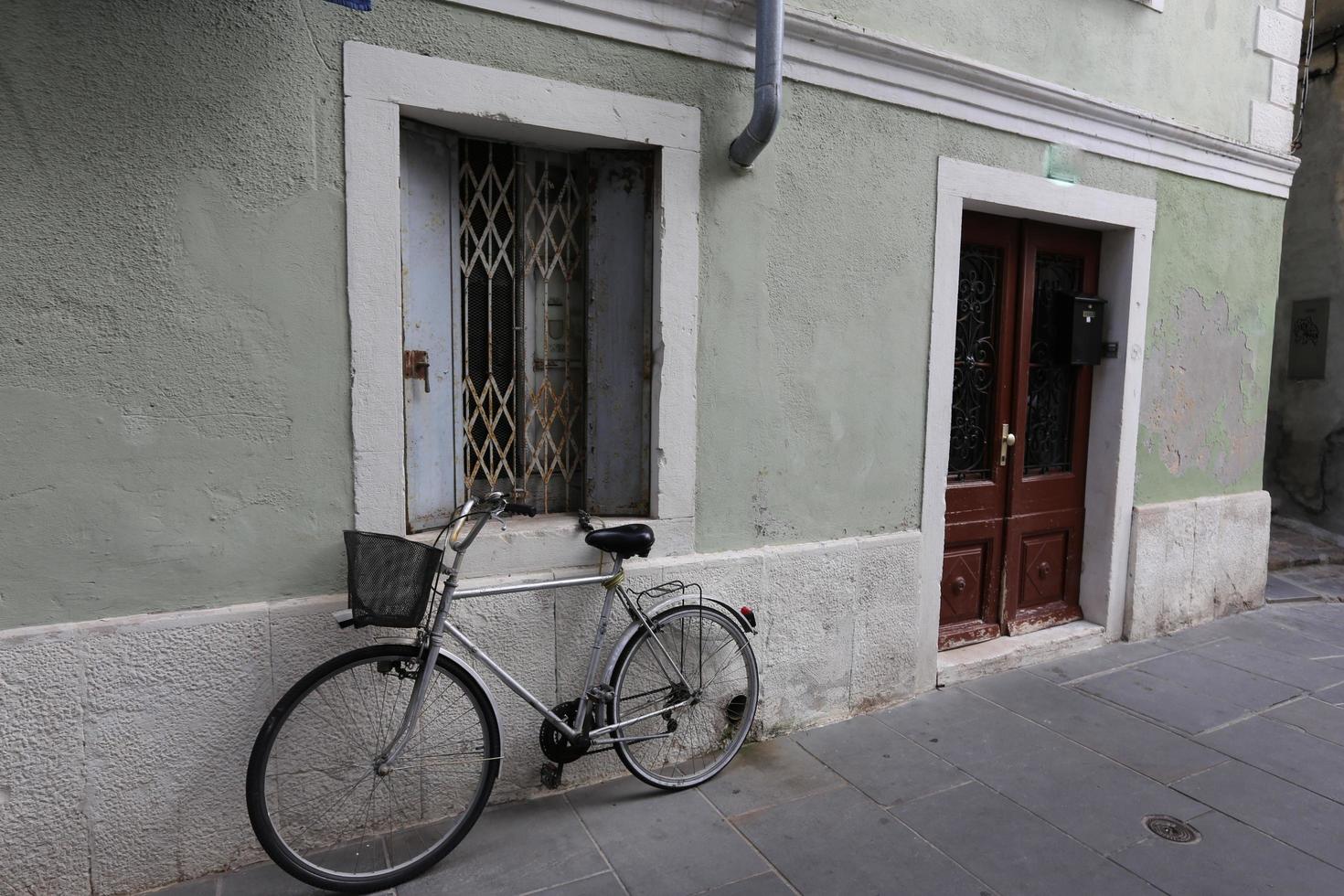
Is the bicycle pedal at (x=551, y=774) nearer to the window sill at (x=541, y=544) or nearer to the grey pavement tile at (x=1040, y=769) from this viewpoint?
the window sill at (x=541, y=544)

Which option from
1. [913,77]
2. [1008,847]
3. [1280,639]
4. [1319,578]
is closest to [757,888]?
[1008,847]

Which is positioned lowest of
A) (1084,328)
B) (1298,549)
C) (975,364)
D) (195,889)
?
(195,889)

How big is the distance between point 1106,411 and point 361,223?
4.50 meters

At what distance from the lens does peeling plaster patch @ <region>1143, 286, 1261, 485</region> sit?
5.11 meters

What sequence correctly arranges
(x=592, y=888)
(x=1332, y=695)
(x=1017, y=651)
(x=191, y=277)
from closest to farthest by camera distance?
(x=191, y=277)
(x=592, y=888)
(x=1332, y=695)
(x=1017, y=651)

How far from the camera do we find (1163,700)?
423 cm

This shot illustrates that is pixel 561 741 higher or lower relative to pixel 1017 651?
higher

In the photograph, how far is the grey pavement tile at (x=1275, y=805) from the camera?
9.82ft

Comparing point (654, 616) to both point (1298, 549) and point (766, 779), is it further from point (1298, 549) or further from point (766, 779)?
point (1298, 549)

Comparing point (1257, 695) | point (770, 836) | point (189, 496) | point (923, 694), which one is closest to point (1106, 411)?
point (1257, 695)

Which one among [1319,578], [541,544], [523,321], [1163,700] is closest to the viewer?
[541,544]

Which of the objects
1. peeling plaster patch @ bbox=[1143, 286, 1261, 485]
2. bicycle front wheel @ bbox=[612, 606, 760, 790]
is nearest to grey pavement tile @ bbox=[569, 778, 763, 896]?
bicycle front wheel @ bbox=[612, 606, 760, 790]

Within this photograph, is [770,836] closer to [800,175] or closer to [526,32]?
[800,175]

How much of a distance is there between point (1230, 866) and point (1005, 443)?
7.88ft
